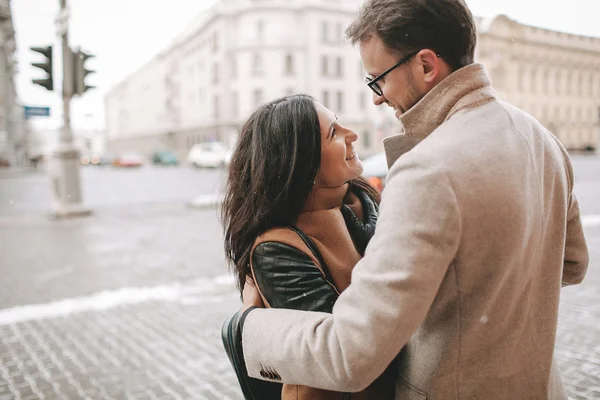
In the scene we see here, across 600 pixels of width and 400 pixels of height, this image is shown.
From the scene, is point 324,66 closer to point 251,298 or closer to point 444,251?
point 251,298

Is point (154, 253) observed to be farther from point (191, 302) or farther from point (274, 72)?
point (274, 72)

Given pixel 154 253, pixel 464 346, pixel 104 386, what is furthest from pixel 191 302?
pixel 464 346

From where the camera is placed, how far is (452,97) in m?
1.19

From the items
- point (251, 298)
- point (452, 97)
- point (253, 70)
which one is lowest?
point (251, 298)

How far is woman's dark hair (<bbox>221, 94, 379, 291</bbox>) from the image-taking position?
4.87ft

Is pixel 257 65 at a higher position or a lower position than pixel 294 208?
higher

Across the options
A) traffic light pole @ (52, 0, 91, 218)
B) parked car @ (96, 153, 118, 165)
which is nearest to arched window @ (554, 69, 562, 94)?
traffic light pole @ (52, 0, 91, 218)

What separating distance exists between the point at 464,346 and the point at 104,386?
3027 mm

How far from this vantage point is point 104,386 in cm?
345

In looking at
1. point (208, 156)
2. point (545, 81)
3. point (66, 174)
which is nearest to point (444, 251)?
point (545, 81)

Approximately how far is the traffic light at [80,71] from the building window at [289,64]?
3550 centimetres

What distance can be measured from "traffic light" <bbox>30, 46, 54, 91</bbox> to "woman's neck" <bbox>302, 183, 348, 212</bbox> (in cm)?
1068

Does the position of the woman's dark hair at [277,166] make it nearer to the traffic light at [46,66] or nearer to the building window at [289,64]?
the traffic light at [46,66]

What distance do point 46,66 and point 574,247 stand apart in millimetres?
11381
